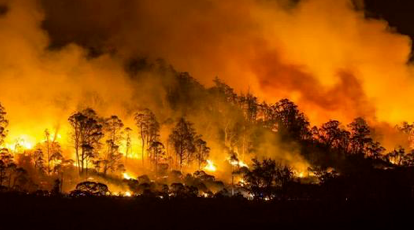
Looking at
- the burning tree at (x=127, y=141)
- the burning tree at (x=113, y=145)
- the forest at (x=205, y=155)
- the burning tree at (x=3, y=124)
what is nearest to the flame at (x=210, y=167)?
the forest at (x=205, y=155)

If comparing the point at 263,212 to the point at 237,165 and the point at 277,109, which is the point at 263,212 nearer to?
the point at 237,165

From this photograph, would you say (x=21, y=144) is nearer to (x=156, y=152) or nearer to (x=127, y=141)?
(x=127, y=141)

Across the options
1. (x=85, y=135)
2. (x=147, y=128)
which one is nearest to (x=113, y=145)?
(x=85, y=135)

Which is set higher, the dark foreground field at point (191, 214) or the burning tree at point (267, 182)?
the burning tree at point (267, 182)

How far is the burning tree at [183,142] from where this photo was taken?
78.6 meters

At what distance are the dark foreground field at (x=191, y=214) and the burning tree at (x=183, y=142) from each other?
31.3 meters

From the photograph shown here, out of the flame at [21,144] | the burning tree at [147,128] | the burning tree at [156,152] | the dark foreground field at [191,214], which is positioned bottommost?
the dark foreground field at [191,214]

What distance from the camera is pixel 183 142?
3130 inches

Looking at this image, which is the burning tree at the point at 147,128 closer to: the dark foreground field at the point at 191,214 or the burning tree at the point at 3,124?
the burning tree at the point at 3,124

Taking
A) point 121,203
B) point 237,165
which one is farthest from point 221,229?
point 237,165

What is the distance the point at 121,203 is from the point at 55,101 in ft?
142

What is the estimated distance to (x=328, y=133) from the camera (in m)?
99.2

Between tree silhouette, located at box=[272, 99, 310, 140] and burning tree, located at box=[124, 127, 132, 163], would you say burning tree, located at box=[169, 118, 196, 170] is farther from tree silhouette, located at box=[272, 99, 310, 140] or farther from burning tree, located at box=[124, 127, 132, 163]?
tree silhouette, located at box=[272, 99, 310, 140]

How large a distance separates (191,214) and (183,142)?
134 ft
